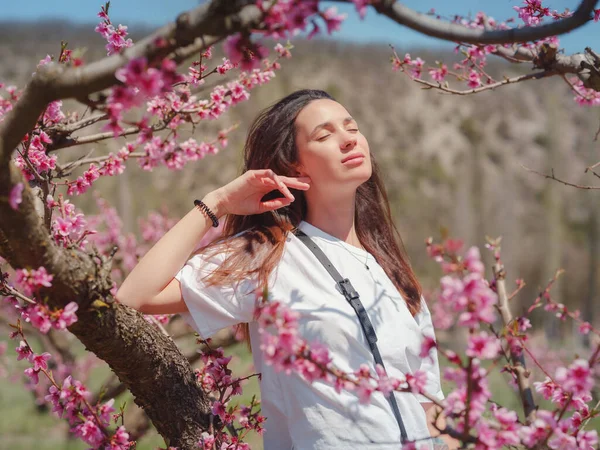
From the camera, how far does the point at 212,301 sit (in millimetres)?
1866

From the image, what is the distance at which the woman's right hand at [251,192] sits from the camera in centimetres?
196

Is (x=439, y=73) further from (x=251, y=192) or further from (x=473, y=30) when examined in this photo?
(x=473, y=30)

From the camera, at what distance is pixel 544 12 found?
2.23m

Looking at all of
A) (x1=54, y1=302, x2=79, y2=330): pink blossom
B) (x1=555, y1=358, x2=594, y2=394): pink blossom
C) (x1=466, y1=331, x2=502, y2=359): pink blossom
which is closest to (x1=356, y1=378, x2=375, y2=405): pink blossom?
(x1=466, y1=331, x2=502, y2=359): pink blossom

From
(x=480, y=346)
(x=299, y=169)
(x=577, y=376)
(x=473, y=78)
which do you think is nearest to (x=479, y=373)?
(x=480, y=346)

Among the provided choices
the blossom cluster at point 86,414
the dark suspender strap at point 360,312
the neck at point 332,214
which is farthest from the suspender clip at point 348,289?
the blossom cluster at point 86,414

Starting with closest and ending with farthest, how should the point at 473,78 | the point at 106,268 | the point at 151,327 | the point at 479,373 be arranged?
the point at 479,373 → the point at 106,268 → the point at 151,327 → the point at 473,78

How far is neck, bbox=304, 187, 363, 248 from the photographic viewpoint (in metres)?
2.20

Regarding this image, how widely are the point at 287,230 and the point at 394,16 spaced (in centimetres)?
114

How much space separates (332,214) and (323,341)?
0.58 m

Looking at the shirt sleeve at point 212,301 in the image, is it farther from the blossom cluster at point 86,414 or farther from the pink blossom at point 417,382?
the pink blossom at point 417,382

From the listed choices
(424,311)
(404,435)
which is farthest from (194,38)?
(424,311)

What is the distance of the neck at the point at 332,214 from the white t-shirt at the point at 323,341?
7.3 inches

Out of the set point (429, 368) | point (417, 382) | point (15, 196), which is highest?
point (15, 196)
